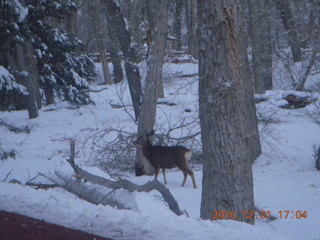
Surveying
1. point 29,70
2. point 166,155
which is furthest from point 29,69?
point 166,155

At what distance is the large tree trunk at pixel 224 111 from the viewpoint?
619cm

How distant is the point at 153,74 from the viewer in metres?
12.1

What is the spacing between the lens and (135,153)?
44.0 feet

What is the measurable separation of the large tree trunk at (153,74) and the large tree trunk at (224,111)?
5.65 metres

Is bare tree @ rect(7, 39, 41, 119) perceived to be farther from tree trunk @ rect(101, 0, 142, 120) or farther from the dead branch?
the dead branch

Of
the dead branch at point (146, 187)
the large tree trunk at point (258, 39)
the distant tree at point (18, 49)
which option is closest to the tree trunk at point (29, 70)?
the distant tree at point (18, 49)

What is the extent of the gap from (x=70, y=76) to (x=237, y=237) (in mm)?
23707

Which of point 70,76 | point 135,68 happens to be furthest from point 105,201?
point 70,76

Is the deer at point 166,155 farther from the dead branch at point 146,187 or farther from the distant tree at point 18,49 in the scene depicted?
the dead branch at point 146,187

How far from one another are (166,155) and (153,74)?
7.40ft

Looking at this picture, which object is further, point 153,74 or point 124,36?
point 124,36

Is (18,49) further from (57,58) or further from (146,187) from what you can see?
(146,187)

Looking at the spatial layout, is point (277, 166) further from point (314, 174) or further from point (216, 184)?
point (216, 184)

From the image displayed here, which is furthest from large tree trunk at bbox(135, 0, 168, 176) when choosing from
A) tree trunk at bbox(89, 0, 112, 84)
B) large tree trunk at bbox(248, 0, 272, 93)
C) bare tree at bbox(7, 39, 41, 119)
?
tree trunk at bbox(89, 0, 112, 84)
